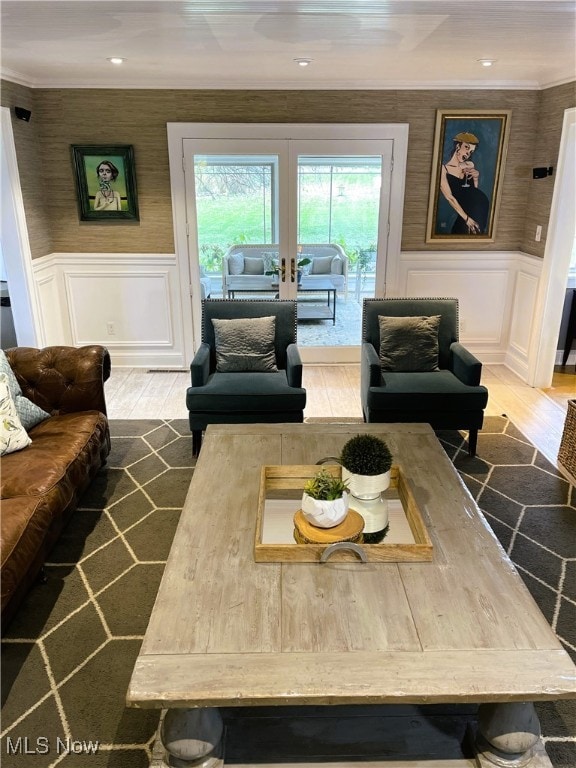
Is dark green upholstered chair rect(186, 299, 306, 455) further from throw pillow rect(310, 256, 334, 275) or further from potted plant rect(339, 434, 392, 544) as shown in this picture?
throw pillow rect(310, 256, 334, 275)

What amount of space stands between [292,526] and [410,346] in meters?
2.03

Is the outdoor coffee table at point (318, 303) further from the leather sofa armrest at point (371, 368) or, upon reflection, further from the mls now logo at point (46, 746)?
the mls now logo at point (46, 746)

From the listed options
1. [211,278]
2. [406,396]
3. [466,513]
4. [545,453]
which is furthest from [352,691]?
[211,278]

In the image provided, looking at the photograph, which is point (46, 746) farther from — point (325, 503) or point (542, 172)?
point (542, 172)

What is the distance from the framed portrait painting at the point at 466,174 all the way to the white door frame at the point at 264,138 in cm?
30

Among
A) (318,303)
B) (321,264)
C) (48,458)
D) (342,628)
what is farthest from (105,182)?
(342,628)

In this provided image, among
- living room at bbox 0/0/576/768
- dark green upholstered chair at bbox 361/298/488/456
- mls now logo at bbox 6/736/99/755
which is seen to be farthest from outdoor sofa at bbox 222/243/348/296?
mls now logo at bbox 6/736/99/755

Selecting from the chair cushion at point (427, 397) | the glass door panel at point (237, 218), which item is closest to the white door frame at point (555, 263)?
the chair cushion at point (427, 397)

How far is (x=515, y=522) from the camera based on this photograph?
2.94 metres

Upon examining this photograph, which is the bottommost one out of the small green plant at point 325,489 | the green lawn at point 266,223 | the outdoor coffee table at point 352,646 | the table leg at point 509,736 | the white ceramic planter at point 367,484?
the table leg at point 509,736

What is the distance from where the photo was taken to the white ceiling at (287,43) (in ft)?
8.25

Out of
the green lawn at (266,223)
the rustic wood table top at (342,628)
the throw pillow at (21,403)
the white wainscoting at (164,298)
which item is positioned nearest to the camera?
the rustic wood table top at (342,628)

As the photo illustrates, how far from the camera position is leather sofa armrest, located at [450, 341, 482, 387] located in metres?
3.56

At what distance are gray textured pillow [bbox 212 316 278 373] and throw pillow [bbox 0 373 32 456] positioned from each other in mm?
1396
